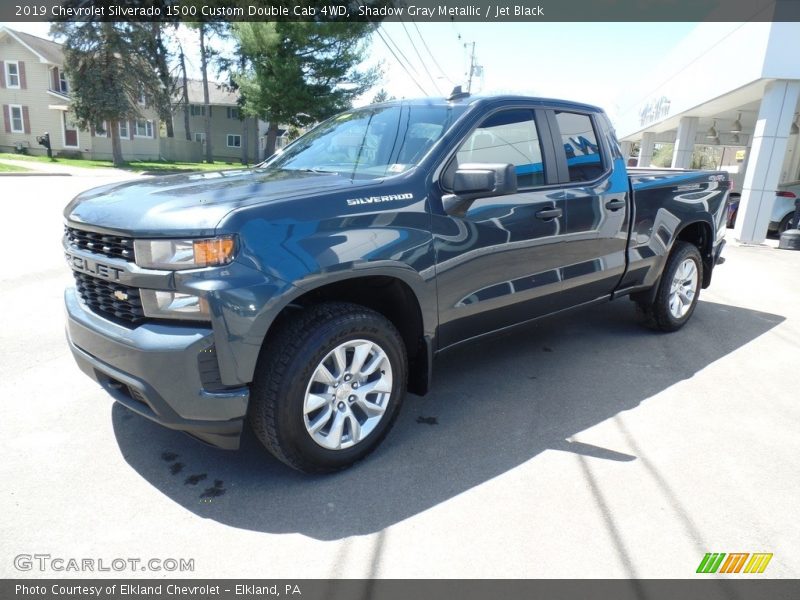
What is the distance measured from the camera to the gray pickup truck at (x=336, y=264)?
8.43ft

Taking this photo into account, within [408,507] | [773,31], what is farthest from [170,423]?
[773,31]

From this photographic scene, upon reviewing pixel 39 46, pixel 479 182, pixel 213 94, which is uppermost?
pixel 39 46

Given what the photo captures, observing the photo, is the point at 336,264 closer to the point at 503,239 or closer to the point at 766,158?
the point at 503,239

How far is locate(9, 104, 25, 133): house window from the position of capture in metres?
36.2

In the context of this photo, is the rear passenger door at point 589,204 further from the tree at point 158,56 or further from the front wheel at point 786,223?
the tree at point 158,56

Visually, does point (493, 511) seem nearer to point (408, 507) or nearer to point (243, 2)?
point (408, 507)

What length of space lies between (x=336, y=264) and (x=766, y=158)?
482 inches

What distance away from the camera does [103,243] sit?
2857 millimetres

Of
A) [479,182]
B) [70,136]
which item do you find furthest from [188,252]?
[70,136]

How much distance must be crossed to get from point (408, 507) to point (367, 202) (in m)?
1.55

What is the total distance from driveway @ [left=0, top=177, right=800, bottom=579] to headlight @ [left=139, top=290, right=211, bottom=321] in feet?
3.14

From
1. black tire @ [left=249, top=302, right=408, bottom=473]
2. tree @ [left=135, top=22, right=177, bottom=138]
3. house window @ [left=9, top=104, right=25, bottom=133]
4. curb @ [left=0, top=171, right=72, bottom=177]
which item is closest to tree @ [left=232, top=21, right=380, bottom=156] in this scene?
tree @ [left=135, top=22, right=177, bottom=138]

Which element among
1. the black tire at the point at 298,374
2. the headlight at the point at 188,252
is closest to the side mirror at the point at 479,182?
the black tire at the point at 298,374

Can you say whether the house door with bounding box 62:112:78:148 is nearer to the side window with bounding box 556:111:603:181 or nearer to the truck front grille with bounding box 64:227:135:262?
the truck front grille with bounding box 64:227:135:262
